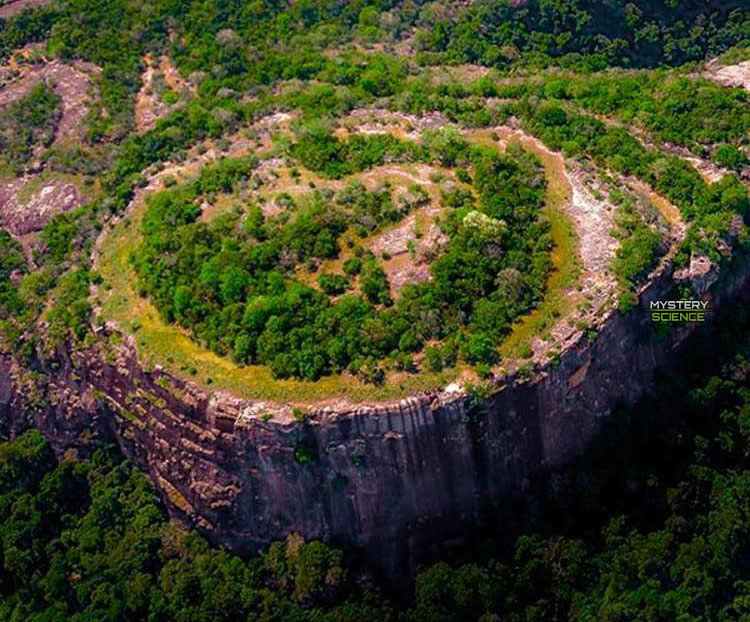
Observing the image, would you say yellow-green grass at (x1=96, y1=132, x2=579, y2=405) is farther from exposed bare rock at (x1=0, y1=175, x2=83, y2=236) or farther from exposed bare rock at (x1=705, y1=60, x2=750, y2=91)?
exposed bare rock at (x1=705, y1=60, x2=750, y2=91)

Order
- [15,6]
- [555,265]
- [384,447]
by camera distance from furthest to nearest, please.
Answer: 1. [15,6]
2. [555,265]
3. [384,447]

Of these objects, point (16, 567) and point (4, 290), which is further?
point (4, 290)

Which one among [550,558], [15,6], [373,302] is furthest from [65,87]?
[550,558]

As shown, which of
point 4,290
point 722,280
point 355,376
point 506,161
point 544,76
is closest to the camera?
point 355,376

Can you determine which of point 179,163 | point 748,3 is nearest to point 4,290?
point 179,163

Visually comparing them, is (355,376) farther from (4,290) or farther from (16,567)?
(4,290)

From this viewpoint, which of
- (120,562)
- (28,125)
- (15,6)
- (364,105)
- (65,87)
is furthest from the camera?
(15,6)

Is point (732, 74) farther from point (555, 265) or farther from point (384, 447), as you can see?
point (384, 447)

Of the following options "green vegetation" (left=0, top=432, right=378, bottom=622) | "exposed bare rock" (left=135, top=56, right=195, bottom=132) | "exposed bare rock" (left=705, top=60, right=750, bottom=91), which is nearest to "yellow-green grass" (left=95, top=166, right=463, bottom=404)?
"green vegetation" (left=0, top=432, right=378, bottom=622)
